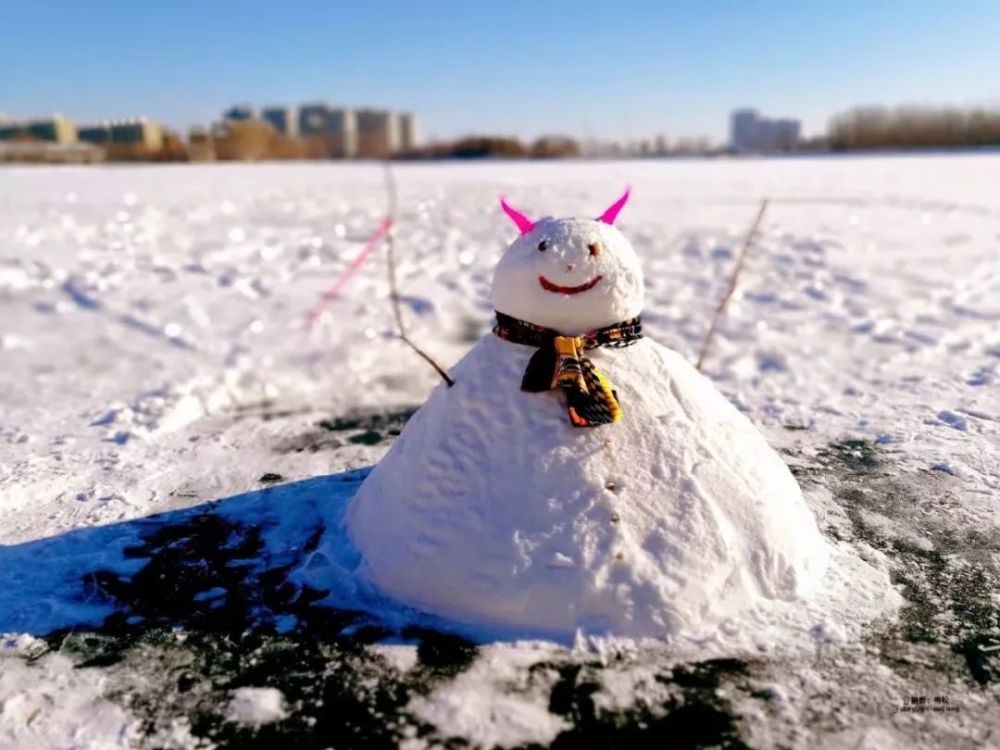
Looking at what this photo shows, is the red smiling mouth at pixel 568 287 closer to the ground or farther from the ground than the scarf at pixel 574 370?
farther from the ground

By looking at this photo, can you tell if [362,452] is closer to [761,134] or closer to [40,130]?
[40,130]

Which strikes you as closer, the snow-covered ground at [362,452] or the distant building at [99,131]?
the snow-covered ground at [362,452]

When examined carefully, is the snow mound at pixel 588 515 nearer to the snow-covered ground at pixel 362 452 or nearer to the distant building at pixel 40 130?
the snow-covered ground at pixel 362 452

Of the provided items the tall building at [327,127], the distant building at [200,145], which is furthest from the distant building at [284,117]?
the distant building at [200,145]

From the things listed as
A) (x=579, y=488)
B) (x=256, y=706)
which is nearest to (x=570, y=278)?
(x=579, y=488)

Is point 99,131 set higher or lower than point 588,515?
higher

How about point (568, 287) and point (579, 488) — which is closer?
point (579, 488)

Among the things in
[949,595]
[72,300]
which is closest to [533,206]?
[72,300]

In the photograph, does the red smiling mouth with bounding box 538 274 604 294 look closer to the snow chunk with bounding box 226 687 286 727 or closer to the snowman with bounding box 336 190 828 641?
the snowman with bounding box 336 190 828 641
